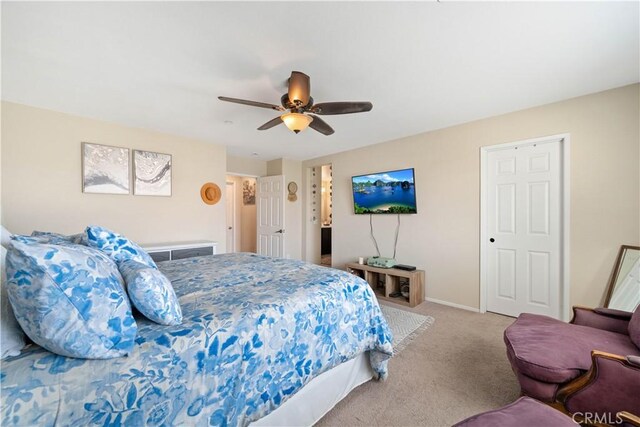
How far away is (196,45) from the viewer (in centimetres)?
183

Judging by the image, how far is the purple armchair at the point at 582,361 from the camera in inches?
49.1

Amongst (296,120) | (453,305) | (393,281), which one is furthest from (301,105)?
(453,305)

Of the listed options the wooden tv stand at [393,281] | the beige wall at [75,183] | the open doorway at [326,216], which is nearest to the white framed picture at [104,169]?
the beige wall at [75,183]

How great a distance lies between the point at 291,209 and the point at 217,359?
4.44 meters

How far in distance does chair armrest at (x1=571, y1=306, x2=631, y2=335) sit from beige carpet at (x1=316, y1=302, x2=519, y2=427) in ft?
2.16

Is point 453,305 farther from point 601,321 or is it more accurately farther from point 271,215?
point 271,215

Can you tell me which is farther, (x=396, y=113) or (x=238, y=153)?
(x=238, y=153)

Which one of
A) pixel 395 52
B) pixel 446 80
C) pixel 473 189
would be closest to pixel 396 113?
pixel 446 80

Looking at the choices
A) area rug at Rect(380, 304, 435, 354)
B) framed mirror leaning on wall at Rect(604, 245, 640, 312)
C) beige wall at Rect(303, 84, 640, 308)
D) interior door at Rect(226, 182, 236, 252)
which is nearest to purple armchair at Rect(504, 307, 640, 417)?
framed mirror leaning on wall at Rect(604, 245, 640, 312)

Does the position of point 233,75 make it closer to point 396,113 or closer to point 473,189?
point 396,113

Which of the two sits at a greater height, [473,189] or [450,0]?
[450,0]

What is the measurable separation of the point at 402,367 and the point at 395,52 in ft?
8.15

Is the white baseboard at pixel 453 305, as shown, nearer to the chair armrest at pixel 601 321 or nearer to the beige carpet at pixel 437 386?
the beige carpet at pixel 437 386

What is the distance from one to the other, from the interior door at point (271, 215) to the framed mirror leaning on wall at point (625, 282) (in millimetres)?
4484
